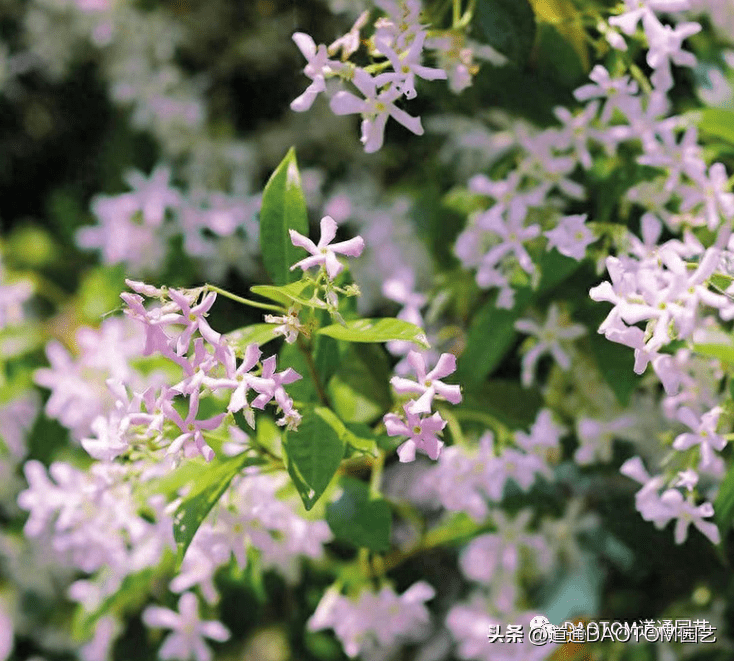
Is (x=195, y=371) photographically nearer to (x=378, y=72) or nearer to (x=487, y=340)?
(x=378, y=72)

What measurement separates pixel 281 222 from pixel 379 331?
0.20 meters

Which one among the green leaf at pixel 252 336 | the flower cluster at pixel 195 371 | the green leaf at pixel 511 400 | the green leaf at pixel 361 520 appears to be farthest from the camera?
the green leaf at pixel 511 400

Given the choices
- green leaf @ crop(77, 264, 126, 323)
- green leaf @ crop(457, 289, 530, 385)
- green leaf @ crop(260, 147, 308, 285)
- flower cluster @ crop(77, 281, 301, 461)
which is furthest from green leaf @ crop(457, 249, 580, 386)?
green leaf @ crop(77, 264, 126, 323)

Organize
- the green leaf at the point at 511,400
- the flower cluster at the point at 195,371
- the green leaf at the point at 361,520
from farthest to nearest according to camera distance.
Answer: the green leaf at the point at 511,400 → the green leaf at the point at 361,520 → the flower cluster at the point at 195,371

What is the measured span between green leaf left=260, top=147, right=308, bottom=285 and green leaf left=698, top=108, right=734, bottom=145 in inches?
20.3

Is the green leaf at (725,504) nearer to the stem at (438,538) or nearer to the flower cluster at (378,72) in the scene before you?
the stem at (438,538)

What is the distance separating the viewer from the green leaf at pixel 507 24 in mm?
1050

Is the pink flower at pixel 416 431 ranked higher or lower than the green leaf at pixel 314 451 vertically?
higher

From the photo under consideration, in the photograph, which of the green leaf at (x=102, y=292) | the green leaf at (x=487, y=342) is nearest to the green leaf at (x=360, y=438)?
the green leaf at (x=487, y=342)

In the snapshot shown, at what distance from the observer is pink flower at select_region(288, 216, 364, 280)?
2.60ft

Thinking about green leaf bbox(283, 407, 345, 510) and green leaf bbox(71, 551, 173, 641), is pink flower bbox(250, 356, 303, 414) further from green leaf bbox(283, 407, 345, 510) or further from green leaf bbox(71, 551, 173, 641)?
green leaf bbox(71, 551, 173, 641)

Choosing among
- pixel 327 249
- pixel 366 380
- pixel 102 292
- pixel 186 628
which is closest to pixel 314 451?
pixel 327 249

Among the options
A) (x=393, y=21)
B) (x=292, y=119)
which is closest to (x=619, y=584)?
(x=393, y=21)

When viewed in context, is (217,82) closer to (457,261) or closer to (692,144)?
(457,261)
